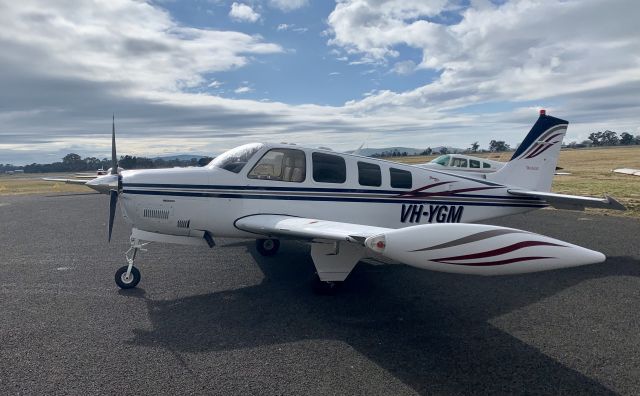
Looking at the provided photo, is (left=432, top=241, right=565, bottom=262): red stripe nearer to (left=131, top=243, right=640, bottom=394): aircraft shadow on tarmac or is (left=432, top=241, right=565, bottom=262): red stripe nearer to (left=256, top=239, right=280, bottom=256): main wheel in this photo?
(left=131, top=243, right=640, bottom=394): aircraft shadow on tarmac

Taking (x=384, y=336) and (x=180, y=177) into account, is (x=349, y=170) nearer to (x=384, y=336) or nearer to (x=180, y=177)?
(x=180, y=177)

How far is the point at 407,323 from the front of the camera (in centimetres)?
545

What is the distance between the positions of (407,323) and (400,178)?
134 inches

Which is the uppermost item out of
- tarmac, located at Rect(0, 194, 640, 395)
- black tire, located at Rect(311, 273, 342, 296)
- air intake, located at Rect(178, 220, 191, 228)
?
air intake, located at Rect(178, 220, 191, 228)

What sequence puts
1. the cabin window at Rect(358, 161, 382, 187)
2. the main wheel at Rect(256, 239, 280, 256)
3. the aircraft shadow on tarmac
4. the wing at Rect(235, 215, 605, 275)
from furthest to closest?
the main wheel at Rect(256, 239, 280, 256)
the cabin window at Rect(358, 161, 382, 187)
the wing at Rect(235, 215, 605, 275)
the aircraft shadow on tarmac

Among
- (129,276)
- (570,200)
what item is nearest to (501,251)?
(570,200)

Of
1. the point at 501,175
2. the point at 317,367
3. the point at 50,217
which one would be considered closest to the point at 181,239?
the point at 317,367

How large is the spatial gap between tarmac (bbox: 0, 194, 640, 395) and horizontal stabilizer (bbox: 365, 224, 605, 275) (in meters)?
1.01

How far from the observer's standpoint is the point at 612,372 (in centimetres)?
415

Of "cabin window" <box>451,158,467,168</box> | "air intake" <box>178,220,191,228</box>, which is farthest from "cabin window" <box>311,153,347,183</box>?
"cabin window" <box>451,158,467,168</box>

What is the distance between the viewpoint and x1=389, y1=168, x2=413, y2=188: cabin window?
26.5 feet

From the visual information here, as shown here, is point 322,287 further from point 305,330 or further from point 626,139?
point 626,139

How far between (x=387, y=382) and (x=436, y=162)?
17.5 meters

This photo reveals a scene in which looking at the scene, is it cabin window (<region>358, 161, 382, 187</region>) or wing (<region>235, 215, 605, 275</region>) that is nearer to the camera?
wing (<region>235, 215, 605, 275</region>)
